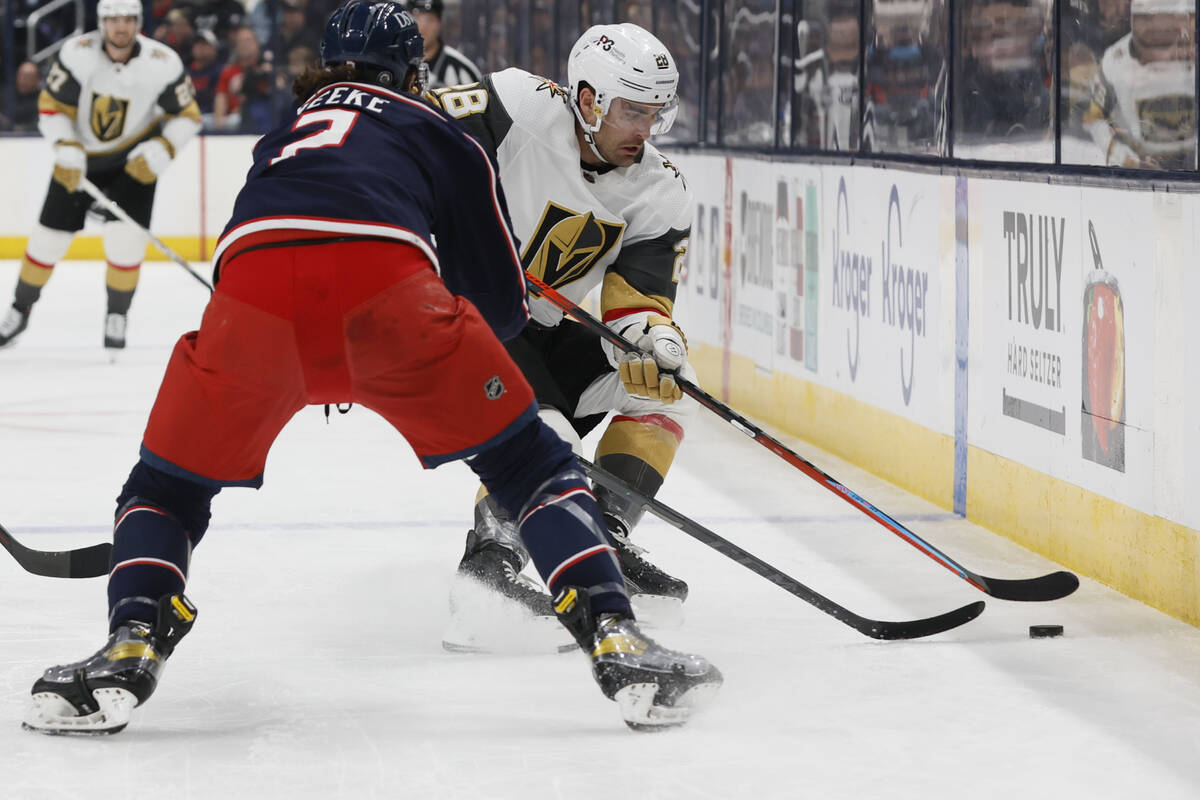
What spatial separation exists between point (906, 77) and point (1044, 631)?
2.20 m

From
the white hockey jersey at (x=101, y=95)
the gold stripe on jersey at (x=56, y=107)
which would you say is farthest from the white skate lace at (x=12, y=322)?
the gold stripe on jersey at (x=56, y=107)

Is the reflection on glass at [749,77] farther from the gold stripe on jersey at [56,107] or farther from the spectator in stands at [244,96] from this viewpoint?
the spectator in stands at [244,96]

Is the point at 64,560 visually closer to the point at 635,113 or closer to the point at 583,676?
the point at 583,676

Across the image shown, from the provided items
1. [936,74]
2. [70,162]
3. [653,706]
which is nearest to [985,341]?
[936,74]

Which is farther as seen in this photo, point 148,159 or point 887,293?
point 148,159

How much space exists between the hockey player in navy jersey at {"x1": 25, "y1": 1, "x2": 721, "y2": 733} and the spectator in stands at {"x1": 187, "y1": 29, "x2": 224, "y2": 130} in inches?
426

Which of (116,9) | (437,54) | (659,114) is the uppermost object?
(116,9)

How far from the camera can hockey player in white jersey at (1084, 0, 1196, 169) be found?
3.33 m

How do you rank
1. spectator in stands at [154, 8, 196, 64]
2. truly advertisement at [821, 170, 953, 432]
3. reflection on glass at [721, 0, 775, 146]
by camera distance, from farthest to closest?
spectator in stands at [154, 8, 196, 64], reflection on glass at [721, 0, 775, 146], truly advertisement at [821, 170, 953, 432]

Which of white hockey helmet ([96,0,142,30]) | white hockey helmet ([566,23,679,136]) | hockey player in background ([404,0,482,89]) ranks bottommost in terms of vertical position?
white hockey helmet ([566,23,679,136])

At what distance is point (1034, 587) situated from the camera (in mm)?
3258

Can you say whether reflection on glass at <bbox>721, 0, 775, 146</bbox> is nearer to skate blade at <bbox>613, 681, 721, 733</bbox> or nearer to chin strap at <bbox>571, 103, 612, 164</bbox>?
chin strap at <bbox>571, 103, 612, 164</bbox>

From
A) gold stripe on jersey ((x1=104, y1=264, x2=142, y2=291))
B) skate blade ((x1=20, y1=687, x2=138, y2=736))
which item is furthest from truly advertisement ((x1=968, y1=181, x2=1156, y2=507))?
gold stripe on jersey ((x1=104, y1=264, x2=142, y2=291))

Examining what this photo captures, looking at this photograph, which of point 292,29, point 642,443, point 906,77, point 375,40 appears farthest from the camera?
point 292,29
